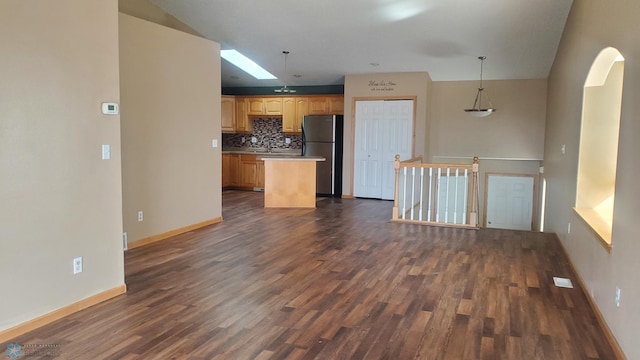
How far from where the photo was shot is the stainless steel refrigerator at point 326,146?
9.32m

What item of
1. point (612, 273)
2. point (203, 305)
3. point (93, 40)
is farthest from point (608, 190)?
point (93, 40)

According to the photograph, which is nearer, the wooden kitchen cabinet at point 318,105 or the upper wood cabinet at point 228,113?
the wooden kitchen cabinet at point 318,105

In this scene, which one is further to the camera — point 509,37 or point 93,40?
point 509,37

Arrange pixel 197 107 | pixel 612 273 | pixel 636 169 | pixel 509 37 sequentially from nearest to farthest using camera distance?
pixel 636 169 → pixel 612 273 → pixel 197 107 → pixel 509 37

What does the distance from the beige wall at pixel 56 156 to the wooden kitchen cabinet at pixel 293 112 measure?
21.8ft

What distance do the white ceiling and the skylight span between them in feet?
1.85

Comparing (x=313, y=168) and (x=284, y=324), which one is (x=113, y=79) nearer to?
(x=284, y=324)

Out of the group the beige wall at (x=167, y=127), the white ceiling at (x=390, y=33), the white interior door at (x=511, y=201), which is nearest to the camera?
the beige wall at (x=167, y=127)

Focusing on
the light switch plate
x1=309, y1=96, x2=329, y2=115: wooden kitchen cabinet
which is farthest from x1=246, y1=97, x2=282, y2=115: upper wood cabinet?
the light switch plate

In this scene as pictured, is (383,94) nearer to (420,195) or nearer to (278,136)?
(420,195)

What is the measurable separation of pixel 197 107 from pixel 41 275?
343 centimetres

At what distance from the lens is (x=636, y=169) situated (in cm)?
250

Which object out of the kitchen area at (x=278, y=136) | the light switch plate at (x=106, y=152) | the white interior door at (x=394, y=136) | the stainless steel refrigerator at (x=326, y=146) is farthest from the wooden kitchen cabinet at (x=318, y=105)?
the light switch plate at (x=106, y=152)

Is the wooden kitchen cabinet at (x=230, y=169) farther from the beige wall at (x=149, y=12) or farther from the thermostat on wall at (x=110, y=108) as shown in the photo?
the thermostat on wall at (x=110, y=108)
